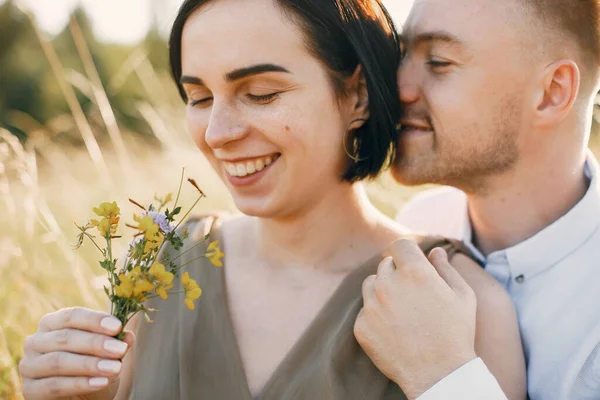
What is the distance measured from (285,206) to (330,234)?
0.29m

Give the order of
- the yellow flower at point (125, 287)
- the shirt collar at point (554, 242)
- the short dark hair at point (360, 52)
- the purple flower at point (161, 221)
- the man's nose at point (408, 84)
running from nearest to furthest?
the yellow flower at point (125, 287), the purple flower at point (161, 221), the short dark hair at point (360, 52), the shirt collar at point (554, 242), the man's nose at point (408, 84)

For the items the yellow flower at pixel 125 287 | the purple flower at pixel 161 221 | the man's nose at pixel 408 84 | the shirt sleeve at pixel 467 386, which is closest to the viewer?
the yellow flower at pixel 125 287

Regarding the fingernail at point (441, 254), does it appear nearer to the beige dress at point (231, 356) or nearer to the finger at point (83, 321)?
the beige dress at point (231, 356)

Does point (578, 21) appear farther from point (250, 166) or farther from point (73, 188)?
point (73, 188)

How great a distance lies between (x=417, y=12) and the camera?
117 inches

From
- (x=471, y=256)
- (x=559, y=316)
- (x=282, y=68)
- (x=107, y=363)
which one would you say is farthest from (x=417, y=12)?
(x=107, y=363)

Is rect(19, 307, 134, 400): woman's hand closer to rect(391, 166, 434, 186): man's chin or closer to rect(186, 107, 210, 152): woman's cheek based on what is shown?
rect(186, 107, 210, 152): woman's cheek

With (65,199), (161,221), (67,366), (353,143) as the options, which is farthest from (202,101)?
(65,199)

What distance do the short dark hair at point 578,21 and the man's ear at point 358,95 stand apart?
0.73 m

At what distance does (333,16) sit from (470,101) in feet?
2.25

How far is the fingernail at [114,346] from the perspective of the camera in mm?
1934

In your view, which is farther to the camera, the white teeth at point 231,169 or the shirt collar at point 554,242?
the shirt collar at point 554,242

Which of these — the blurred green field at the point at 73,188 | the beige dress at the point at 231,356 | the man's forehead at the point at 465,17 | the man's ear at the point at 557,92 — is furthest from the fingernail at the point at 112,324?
the man's ear at the point at 557,92

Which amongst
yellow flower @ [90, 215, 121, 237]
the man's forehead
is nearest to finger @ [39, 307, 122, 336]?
yellow flower @ [90, 215, 121, 237]
